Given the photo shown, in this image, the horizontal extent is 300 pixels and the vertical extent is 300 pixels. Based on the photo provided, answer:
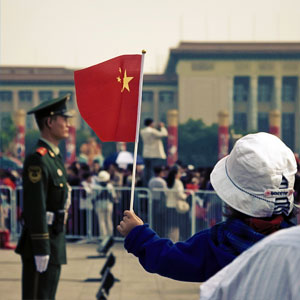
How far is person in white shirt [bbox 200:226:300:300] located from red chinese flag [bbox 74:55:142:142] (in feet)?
5.60

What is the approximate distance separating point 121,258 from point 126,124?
6.24 metres

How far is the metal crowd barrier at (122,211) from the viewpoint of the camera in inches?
388

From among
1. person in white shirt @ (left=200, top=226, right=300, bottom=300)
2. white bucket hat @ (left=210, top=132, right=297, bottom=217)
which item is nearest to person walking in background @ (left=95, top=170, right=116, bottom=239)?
white bucket hat @ (left=210, top=132, right=297, bottom=217)

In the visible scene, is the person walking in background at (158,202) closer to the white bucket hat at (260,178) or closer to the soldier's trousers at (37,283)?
the soldier's trousers at (37,283)

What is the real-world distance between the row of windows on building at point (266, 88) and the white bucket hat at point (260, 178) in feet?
222

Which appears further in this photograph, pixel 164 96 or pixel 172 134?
pixel 164 96

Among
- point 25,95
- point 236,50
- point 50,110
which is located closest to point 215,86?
point 236,50

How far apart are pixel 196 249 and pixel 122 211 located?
28.4 feet

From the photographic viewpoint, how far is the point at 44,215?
436 centimetres

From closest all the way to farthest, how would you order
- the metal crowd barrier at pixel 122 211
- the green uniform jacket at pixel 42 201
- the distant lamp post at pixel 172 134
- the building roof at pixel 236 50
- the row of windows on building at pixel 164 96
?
the green uniform jacket at pixel 42 201 → the metal crowd barrier at pixel 122 211 → the distant lamp post at pixel 172 134 → the building roof at pixel 236 50 → the row of windows on building at pixel 164 96

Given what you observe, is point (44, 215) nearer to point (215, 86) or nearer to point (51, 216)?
point (51, 216)

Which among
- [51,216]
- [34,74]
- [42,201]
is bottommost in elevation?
[51,216]

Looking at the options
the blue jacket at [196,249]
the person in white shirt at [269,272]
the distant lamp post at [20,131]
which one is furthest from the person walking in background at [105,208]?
the distant lamp post at [20,131]

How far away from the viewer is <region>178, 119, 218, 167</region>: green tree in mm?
58781
